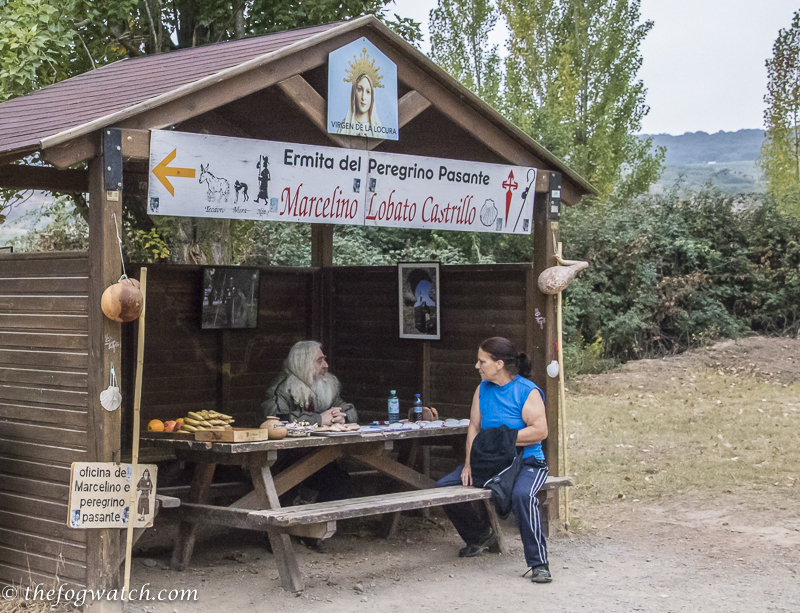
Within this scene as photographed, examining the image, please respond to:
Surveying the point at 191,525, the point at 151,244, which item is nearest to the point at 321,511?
the point at 191,525

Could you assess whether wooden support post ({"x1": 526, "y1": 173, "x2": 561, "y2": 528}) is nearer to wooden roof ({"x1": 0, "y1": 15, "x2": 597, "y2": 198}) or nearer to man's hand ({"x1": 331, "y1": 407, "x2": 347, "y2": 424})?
wooden roof ({"x1": 0, "y1": 15, "x2": 597, "y2": 198})

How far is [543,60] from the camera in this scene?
22281mm

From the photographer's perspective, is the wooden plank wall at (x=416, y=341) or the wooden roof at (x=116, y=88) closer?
the wooden roof at (x=116, y=88)

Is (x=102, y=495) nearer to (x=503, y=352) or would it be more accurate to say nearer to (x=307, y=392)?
(x=307, y=392)

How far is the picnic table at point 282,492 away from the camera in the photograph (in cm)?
611

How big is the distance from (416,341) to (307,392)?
1393 mm

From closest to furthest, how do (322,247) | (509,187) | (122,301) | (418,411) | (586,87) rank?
(122,301) < (509,187) < (418,411) < (322,247) < (586,87)

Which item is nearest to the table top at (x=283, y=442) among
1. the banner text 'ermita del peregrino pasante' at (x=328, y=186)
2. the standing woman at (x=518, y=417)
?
the standing woman at (x=518, y=417)

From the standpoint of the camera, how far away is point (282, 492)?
659 cm

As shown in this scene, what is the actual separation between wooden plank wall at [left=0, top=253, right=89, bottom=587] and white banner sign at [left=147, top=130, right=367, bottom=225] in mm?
664

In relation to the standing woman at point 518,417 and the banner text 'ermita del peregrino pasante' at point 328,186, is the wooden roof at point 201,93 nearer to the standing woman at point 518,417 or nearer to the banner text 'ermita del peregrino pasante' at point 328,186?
the banner text 'ermita del peregrino pasante' at point 328,186

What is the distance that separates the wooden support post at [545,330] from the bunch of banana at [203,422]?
247 cm

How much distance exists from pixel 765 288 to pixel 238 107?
44.6 ft

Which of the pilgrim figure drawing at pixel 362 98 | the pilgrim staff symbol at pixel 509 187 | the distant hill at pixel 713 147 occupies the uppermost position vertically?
the distant hill at pixel 713 147
